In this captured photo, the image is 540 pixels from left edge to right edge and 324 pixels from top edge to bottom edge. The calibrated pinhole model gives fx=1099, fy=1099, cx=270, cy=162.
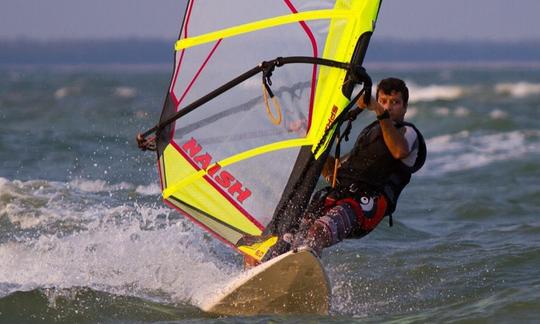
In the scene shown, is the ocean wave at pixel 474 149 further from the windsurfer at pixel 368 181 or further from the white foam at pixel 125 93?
the white foam at pixel 125 93

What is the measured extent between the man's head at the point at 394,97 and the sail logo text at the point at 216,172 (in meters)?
0.89

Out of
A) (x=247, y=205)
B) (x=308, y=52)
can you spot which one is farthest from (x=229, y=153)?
(x=308, y=52)

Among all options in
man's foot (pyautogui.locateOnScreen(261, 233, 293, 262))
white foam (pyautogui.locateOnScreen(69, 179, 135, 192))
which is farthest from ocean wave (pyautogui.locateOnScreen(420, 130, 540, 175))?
man's foot (pyautogui.locateOnScreen(261, 233, 293, 262))

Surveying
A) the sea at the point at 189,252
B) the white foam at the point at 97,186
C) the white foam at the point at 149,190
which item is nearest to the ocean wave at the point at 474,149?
the sea at the point at 189,252

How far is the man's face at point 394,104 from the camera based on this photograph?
219 inches

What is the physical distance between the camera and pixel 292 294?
17.8 feet

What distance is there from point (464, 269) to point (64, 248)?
245 centimetres

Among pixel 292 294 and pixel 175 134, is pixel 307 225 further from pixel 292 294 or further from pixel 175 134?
pixel 175 134

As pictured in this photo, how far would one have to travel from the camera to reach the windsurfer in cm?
545

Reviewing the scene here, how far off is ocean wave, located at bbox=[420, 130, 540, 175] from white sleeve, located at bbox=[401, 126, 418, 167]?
6.96 metres

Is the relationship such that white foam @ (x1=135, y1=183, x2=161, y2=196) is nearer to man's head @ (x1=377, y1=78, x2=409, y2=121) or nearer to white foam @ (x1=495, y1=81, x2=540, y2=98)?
man's head @ (x1=377, y1=78, x2=409, y2=121)

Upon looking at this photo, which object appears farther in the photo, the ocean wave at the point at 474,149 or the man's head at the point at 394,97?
the ocean wave at the point at 474,149

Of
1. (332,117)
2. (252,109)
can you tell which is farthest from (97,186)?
(332,117)

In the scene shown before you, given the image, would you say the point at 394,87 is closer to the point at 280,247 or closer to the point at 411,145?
the point at 411,145
